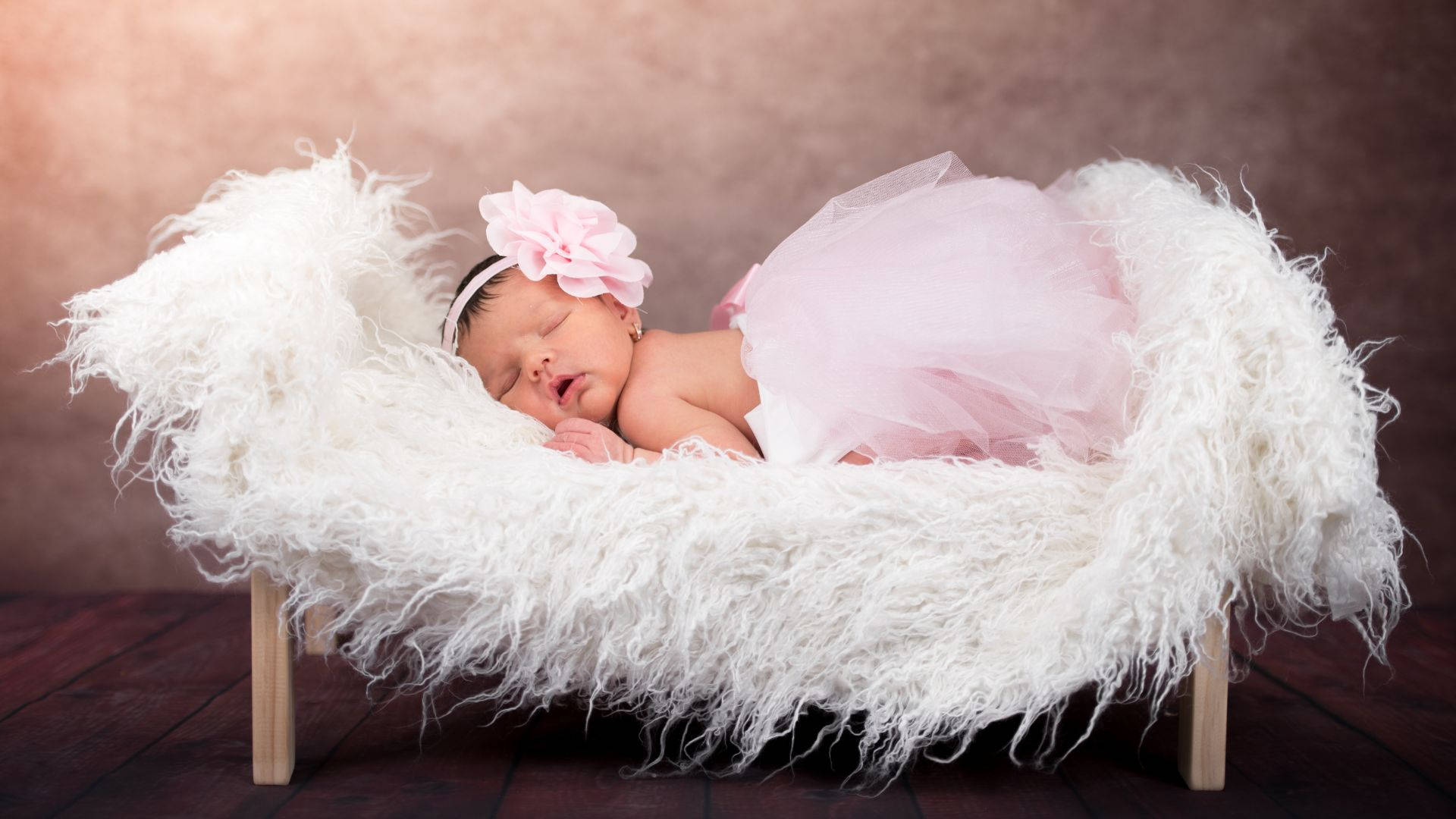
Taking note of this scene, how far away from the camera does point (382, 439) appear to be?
1.26 meters

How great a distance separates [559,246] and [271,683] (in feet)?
2.30

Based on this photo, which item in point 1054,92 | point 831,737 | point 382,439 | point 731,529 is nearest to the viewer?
point 731,529

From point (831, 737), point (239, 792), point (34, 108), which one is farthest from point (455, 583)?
point (34, 108)


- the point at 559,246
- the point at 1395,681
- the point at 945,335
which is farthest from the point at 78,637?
the point at 1395,681

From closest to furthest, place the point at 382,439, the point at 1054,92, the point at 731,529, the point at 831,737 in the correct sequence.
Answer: the point at 731,529 < the point at 382,439 < the point at 831,737 < the point at 1054,92

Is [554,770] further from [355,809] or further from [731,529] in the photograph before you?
[731,529]

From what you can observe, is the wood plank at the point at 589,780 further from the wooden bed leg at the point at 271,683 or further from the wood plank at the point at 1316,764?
the wood plank at the point at 1316,764

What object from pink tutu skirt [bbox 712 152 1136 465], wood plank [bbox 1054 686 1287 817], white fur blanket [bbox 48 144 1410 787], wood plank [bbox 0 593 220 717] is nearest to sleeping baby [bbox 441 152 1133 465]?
pink tutu skirt [bbox 712 152 1136 465]

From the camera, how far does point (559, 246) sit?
64.1 inches

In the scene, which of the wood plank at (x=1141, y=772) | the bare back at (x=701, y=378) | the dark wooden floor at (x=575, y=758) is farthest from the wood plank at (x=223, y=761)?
the wood plank at (x=1141, y=772)

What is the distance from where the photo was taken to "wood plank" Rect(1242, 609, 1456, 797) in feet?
4.51

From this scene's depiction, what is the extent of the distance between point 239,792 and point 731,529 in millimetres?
566

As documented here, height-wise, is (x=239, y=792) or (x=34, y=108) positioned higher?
(x=34, y=108)

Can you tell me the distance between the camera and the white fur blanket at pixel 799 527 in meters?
1.13
